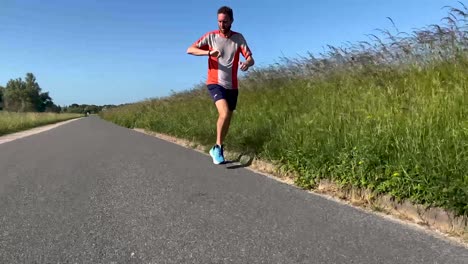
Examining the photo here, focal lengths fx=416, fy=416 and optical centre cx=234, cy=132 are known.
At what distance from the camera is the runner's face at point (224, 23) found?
258 inches

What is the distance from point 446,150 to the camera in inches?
144

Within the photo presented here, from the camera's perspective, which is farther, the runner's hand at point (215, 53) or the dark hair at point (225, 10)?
the dark hair at point (225, 10)

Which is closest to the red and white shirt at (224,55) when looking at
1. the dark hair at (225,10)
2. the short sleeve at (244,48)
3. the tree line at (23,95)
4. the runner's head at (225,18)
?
the short sleeve at (244,48)

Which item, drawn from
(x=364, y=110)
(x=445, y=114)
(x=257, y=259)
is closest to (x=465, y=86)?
(x=445, y=114)

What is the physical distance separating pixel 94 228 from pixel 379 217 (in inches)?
101

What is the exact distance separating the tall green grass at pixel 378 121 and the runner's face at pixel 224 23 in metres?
1.79

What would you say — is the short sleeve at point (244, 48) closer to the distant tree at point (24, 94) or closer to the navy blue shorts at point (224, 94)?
the navy blue shorts at point (224, 94)

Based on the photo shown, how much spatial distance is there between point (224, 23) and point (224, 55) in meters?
0.50

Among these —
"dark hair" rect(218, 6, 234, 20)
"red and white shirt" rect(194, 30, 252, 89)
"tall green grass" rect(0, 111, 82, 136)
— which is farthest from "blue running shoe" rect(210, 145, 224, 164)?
"tall green grass" rect(0, 111, 82, 136)

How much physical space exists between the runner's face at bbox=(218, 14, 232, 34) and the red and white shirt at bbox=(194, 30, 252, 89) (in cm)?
10

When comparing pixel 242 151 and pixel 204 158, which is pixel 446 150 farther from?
pixel 204 158

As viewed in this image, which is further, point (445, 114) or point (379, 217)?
point (445, 114)

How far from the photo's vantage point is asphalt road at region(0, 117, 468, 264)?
3.00 m

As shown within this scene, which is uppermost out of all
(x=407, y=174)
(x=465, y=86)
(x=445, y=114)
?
(x=465, y=86)
